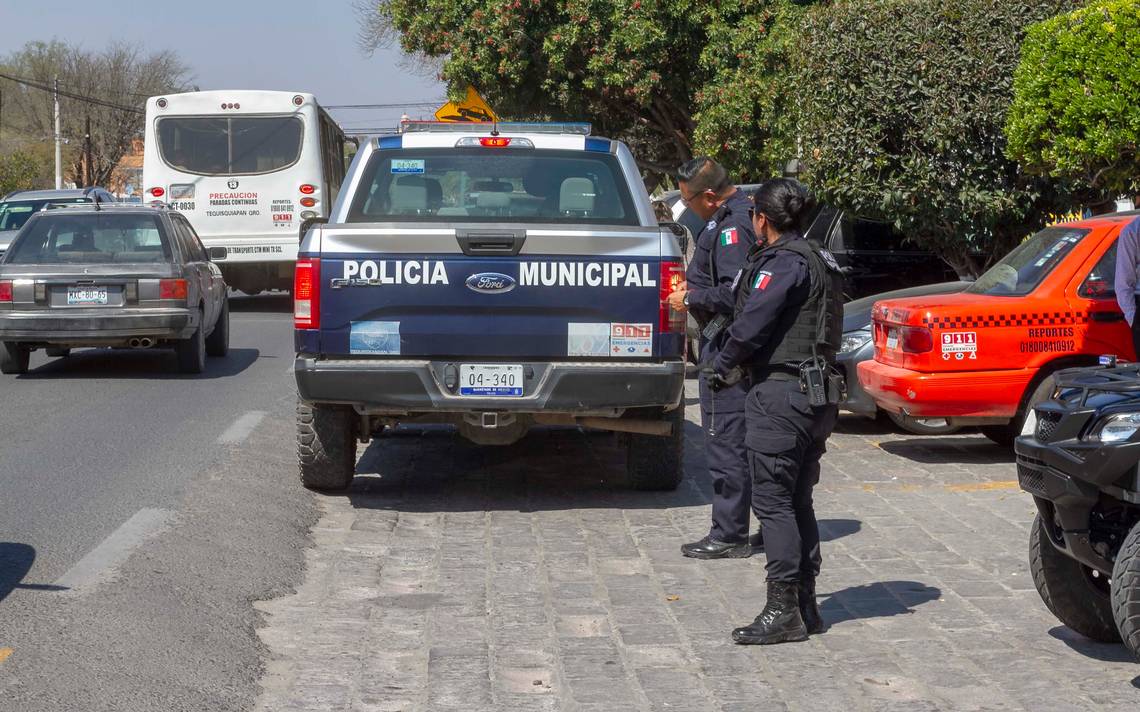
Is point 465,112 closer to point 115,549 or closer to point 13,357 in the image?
point 13,357

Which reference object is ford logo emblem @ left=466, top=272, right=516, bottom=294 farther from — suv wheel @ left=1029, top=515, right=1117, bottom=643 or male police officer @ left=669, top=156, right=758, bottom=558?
suv wheel @ left=1029, top=515, right=1117, bottom=643

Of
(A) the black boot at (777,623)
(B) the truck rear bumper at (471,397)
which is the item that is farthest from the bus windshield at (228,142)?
(A) the black boot at (777,623)

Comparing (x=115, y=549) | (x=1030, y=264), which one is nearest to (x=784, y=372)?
(x=115, y=549)

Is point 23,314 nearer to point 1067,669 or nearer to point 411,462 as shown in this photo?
point 411,462

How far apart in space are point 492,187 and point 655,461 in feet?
5.95

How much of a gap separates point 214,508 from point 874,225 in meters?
9.08

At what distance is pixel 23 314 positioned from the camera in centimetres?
1275

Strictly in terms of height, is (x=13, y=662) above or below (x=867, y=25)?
below

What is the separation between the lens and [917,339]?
9.12 meters

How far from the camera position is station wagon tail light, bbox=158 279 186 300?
1298 cm

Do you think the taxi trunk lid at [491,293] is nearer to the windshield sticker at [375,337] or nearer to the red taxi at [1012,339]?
the windshield sticker at [375,337]

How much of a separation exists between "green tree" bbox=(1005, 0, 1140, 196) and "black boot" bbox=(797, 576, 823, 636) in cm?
652

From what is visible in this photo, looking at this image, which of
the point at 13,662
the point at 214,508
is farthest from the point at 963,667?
the point at 214,508

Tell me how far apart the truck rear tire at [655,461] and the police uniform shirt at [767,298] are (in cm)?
271
